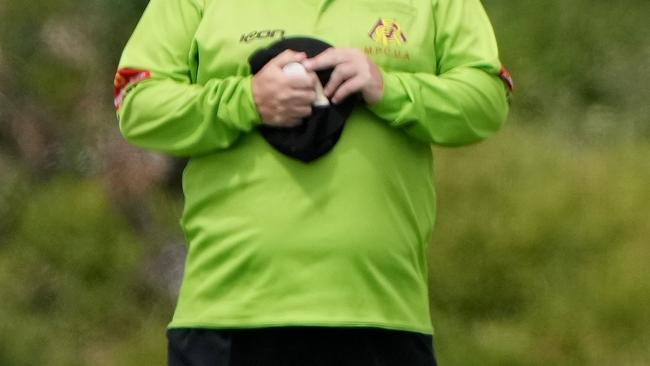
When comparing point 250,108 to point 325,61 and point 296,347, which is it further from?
point 296,347

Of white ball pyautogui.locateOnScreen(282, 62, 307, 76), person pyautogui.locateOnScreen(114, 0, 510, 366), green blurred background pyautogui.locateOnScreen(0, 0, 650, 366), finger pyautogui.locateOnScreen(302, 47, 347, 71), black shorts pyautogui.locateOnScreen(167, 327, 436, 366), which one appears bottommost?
green blurred background pyautogui.locateOnScreen(0, 0, 650, 366)

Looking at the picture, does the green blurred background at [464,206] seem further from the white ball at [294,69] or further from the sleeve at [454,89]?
the white ball at [294,69]

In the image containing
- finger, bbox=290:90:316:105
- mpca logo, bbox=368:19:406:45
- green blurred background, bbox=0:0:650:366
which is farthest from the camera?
green blurred background, bbox=0:0:650:366

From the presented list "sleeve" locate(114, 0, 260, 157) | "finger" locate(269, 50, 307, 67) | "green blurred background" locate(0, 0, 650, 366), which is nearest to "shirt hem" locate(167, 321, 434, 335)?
"sleeve" locate(114, 0, 260, 157)

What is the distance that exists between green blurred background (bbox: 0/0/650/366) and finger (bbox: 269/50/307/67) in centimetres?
165

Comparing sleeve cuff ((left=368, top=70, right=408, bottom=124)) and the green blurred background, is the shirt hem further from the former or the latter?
the green blurred background

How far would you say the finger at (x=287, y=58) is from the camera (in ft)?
5.56

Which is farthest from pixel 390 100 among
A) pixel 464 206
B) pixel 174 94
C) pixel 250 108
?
pixel 464 206

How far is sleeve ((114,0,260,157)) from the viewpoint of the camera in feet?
5.70

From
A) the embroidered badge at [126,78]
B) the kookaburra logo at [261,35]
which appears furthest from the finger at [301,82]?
the embroidered badge at [126,78]

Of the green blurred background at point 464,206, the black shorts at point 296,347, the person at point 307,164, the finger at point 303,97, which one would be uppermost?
the finger at point 303,97

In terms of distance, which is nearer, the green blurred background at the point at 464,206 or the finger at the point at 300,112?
the finger at the point at 300,112

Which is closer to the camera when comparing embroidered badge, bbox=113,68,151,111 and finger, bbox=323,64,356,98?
finger, bbox=323,64,356,98

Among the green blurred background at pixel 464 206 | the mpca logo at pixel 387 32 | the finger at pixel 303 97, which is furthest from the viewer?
the green blurred background at pixel 464 206
